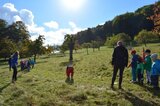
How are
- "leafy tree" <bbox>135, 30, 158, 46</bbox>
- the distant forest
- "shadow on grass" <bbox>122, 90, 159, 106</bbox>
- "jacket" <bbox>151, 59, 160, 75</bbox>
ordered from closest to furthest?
"shadow on grass" <bbox>122, 90, 159, 106</bbox> < "jacket" <bbox>151, 59, 160, 75</bbox> < "leafy tree" <bbox>135, 30, 158, 46</bbox> < the distant forest

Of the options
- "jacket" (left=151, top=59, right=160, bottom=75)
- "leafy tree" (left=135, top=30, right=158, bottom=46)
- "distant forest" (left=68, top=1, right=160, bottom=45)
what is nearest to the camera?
"jacket" (left=151, top=59, right=160, bottom=75)

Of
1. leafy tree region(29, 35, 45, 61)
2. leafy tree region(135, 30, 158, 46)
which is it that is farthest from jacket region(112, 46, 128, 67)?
leafy tree region(135, 30, 158, 46)

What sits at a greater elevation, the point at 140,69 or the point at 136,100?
the point at 140,69

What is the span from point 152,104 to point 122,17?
367ft

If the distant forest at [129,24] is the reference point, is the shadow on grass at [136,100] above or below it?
below

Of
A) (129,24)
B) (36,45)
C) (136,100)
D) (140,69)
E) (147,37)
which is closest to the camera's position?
(136,100)

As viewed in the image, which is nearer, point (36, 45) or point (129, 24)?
point (36, 45)

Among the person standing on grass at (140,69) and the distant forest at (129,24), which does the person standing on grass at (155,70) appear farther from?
the distant forest at (129,24)

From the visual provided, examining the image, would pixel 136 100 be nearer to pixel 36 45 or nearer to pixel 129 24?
pixel 36 45

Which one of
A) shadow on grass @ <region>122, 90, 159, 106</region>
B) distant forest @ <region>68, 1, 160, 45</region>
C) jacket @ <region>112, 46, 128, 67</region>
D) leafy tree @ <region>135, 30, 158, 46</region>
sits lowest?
shadow on grass @ <region>122, 90, 159, 106</region>

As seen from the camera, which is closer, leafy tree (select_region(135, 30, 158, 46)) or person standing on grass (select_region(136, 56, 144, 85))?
person standing on grass (select_region(136, 56, 144, 85))

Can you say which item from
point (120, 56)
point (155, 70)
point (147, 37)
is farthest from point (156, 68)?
point (147, 37)

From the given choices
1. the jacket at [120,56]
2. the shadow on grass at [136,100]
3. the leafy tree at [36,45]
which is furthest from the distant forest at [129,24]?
the shadow on grass at [136,100]

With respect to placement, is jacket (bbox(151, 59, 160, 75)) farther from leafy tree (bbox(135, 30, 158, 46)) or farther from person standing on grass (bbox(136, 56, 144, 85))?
leafy tree (bbox(135, 30, 158, 46))
